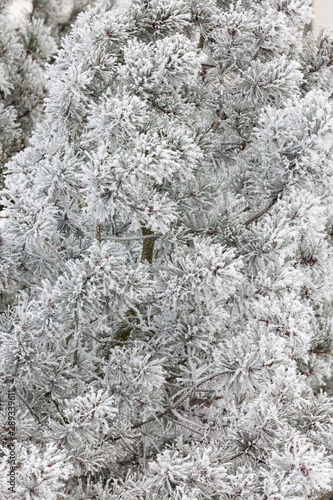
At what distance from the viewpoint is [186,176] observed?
1.46 metres

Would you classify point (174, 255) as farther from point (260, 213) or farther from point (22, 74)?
point (22, 74)

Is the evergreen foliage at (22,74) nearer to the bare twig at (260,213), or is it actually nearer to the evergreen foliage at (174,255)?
the evergreen foliage at (174,255)

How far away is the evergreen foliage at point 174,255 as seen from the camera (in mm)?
1369

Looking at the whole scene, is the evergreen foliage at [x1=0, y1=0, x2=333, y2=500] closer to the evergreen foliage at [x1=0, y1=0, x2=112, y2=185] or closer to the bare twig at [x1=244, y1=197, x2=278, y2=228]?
the bare twig at [x1=244, y1=197, x2=278, y2=228]

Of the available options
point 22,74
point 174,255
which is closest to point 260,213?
point 174,255

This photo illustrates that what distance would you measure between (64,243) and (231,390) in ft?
2.21

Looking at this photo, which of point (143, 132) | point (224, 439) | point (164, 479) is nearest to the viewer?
point (164, 479)

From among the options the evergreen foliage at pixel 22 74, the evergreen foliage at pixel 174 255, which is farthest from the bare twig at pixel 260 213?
the evergreen foliage at pixel 22 74

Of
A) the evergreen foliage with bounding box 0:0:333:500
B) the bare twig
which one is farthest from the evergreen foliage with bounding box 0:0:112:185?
the bare twig

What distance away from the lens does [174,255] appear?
1514 millimetres

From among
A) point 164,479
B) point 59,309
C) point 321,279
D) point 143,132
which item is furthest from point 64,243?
point 321,279

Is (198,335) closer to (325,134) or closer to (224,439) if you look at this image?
(224,439)

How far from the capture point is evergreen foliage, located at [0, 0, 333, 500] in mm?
1369

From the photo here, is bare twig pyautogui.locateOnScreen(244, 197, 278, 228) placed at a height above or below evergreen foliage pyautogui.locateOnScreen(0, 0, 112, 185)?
above
